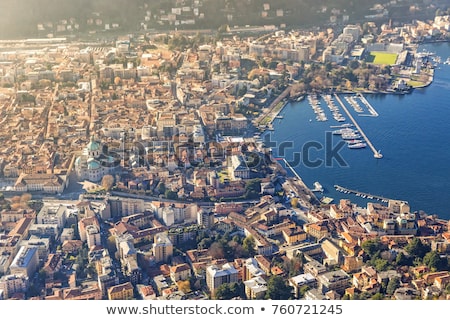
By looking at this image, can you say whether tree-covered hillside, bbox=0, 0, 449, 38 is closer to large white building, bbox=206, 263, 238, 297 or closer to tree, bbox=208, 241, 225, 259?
tree, bbox=208, 241, 225, 259

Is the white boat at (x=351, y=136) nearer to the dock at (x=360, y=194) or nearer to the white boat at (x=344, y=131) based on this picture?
the white boat at (x=344, y=131)

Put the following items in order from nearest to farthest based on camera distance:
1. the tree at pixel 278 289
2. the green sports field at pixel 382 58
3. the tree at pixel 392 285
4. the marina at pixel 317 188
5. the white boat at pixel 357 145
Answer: the tree at pixel 278 289, the tree at pixel 392 285, the marina at pixel 317 188, the white boat at pixel 357 145, the green sports field at pixel 382 58

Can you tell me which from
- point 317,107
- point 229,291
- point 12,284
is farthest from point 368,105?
point 12,284

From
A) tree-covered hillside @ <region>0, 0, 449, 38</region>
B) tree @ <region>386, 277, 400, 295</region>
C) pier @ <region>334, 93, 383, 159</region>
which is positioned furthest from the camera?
tree-covered hillside @ <region>0, 0, 449, 38</region>

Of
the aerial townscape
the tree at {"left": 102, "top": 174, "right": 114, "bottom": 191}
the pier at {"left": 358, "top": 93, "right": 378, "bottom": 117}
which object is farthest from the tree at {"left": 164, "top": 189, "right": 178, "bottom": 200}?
the pier at {"left": 358, "top": 93, "right": 378, "bottom": 117}

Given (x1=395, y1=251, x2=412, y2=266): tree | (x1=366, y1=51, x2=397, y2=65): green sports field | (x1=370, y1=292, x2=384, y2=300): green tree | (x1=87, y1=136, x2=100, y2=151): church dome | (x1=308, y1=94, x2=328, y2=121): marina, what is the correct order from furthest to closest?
1. (x1=366, y1=51, x2=397, y2=65): green sports field
2. (x1=308, y1=94, x2=328, y2=121): marina
3. (x1=87, y1=136, x2=100, y2=151): church dome
4. (x1=395, y1=251, x2=412, y2=266): tree
5. (x1=370, y1=292, x2=384, y2=300): green tree

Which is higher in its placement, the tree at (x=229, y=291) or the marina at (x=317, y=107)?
the marina at (x=317, y=107)

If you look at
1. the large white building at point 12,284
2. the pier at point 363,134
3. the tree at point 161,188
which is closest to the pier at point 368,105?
the pier at point 363,134

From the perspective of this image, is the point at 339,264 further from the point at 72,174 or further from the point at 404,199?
the point at 72,174
